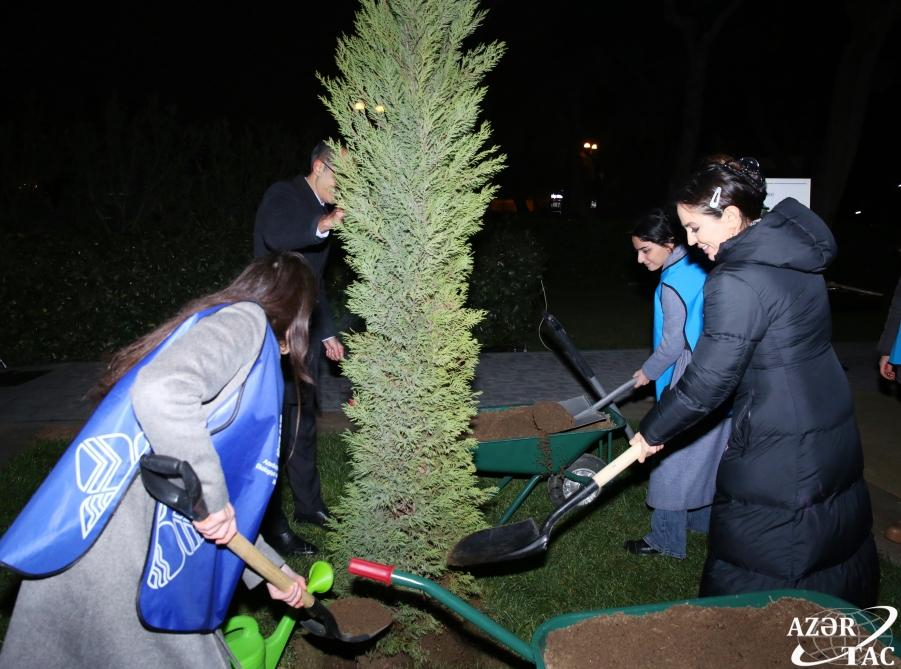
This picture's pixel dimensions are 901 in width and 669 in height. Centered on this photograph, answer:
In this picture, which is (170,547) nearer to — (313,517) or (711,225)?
(711,225)

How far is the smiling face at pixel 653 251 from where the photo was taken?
13.7 feet

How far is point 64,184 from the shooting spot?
38.4ft

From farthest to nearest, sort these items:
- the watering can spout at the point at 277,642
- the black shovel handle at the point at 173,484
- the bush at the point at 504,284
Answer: the bush at the point at 504,284
the watering can spout at the point at 277,642
the black shovel handle at the point at 173,484

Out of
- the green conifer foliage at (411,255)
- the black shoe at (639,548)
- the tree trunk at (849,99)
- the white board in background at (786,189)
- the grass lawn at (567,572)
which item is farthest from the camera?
the tree trunk at (849,99)

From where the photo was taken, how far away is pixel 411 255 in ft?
9.39

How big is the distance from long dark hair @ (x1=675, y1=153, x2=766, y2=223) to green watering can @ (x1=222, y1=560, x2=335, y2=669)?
190 cm

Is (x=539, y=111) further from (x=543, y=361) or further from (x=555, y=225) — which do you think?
(x=543, y=361)

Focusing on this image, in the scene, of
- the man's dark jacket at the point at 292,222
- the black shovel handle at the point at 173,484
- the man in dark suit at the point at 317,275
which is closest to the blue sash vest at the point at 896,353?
the man in dark suit at the point at 317,275

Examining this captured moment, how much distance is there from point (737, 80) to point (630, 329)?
758 inches

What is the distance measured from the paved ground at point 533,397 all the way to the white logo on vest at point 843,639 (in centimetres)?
283

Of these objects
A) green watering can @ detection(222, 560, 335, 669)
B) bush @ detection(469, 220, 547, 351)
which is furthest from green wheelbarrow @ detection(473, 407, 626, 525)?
bush @ detection(469, 220, 547, 351)

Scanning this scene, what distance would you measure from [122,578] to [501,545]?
4.08 feet

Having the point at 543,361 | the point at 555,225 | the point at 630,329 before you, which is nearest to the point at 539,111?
the point at 555,225

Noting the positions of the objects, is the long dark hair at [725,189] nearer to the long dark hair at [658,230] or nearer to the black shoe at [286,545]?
the long dark hair at [658,230]
